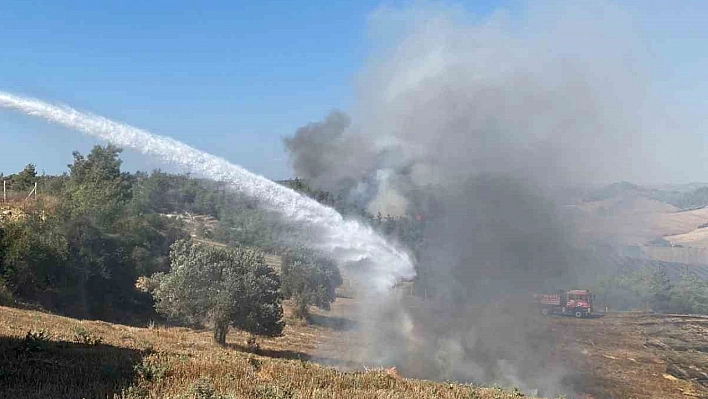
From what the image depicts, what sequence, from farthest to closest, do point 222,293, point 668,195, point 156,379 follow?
point 668,195 < point 222,293 < point 156,379

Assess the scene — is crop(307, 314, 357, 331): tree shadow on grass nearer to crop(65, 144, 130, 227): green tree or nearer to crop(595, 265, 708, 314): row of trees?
crop(65, 144, 130, 227): green tree

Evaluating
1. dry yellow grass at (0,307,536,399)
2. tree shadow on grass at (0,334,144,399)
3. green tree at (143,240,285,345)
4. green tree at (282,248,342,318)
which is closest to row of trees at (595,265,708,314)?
green tree at (282,248,342,318)

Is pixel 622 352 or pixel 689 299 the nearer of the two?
pixel 622 352

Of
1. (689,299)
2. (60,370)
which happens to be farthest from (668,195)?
(60,370)

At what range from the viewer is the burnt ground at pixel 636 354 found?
99.5 feet

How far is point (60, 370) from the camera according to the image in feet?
31.5

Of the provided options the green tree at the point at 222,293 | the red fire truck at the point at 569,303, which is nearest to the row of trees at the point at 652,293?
the red fire truck at the point at 569,303

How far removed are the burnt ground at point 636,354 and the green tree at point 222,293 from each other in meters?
16.6

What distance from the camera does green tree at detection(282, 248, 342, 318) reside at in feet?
140

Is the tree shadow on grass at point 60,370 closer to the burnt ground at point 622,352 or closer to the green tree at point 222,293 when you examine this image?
the green tree at point 222,293

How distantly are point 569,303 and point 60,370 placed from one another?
176 ft

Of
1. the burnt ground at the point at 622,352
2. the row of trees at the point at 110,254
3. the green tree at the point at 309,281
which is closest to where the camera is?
the burnt ground at the point at 622,352

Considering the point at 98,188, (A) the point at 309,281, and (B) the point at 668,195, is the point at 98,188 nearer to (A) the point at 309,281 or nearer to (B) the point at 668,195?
(A) the point at 309,281

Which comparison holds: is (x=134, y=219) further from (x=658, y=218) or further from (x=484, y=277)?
(x=658, y=218)
